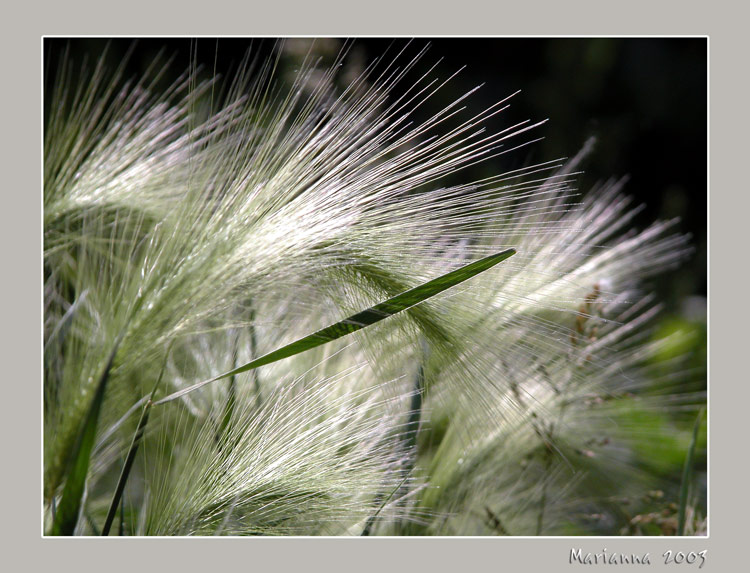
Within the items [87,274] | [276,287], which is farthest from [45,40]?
[276,287]

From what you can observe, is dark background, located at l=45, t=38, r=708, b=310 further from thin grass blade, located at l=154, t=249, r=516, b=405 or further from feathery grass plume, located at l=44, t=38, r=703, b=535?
thin grass blade, located at l=154, t=249, r=516, b=405

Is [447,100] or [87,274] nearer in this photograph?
[87,274]

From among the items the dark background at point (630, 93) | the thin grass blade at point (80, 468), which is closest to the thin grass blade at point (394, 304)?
the thin grass blade at point (80, 468)

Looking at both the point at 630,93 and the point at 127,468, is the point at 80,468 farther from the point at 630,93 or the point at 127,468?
the point at 630,93

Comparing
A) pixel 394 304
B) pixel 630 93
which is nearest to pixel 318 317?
pixel 394 304

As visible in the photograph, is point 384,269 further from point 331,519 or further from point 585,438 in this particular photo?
point 585,438

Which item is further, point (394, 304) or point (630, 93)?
point (630, 93)
